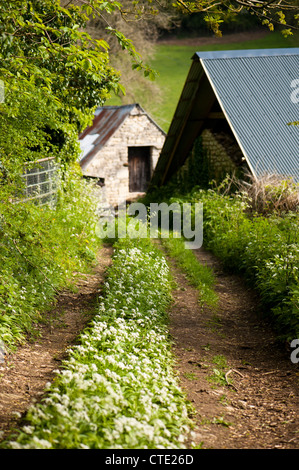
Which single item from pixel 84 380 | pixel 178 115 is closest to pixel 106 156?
pixel 178 115

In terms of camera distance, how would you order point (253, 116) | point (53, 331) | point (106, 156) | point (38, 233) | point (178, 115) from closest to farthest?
point (53, 331), point (38, 233), point (253, 116), point (178, 115), point (106, 156)

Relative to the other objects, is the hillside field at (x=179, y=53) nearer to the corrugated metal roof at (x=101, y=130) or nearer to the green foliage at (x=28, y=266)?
the corrugated metal roof at (x=101, y=130)

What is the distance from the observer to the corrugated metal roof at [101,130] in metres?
22.7

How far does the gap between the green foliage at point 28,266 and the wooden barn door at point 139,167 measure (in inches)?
626

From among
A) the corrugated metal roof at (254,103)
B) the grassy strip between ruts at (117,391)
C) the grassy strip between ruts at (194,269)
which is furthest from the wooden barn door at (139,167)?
the grassy strip between ruts at (117,391)

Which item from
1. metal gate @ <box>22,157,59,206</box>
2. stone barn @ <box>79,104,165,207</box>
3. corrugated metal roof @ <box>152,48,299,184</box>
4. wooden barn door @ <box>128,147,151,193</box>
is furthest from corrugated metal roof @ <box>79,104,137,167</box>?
metal gate @ <box>22,157,59,206</box>

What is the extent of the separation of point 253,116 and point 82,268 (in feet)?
25.1

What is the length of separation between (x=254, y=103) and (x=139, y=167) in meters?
11.1

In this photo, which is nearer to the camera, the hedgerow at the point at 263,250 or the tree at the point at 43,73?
the tree at the point at 43,73

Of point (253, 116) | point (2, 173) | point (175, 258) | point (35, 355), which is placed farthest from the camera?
point (253, 116)

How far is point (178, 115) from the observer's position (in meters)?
16.7

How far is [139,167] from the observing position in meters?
25.4

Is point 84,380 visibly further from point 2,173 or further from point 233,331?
point 2,173

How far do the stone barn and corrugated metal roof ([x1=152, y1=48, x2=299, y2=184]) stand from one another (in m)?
5.97
